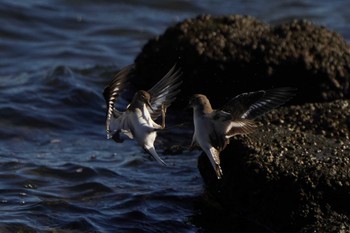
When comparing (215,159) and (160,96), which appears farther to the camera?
(160,96)

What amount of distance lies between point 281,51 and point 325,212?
3.71 m

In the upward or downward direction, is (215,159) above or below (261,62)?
below

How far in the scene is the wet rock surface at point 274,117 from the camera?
265 inches

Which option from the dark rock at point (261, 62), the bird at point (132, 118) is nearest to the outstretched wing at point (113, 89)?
the bird at point (132, 118)

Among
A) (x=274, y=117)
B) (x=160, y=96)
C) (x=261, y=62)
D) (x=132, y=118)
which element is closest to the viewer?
(x=132, y=118)

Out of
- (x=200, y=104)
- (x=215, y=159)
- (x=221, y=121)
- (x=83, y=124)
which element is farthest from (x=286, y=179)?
(x=83, y=124)

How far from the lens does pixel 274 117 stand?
27.2 ft

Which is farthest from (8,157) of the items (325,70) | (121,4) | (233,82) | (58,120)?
(121,4)

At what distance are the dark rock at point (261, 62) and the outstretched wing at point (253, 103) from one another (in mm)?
2995

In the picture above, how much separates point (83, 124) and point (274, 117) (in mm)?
2887

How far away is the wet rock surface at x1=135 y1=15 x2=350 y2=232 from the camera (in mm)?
6723

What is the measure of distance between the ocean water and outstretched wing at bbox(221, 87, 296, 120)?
48.6 inches

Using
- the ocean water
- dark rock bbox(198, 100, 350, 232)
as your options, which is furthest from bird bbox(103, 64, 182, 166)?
the ocean water

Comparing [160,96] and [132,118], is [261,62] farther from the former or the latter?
[132,118]
